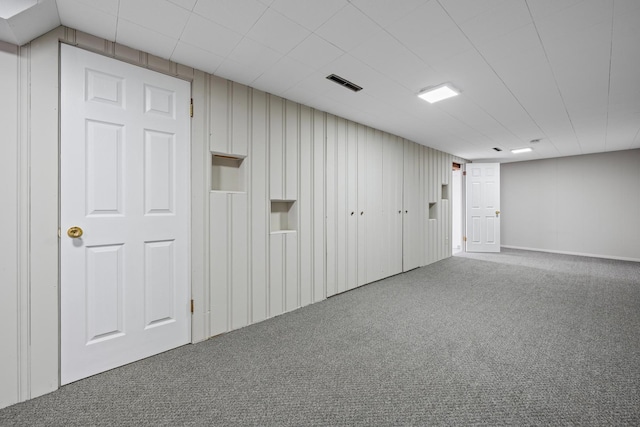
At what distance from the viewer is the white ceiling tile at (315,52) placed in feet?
6.61

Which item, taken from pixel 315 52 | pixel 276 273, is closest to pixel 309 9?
pixel 315 52

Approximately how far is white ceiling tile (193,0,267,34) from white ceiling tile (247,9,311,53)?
0.05m

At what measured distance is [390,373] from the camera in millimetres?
1948

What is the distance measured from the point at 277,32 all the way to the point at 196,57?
2.58 feet

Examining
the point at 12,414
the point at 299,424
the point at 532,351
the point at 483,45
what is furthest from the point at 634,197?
the point at 12,414

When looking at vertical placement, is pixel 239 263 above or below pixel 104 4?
below

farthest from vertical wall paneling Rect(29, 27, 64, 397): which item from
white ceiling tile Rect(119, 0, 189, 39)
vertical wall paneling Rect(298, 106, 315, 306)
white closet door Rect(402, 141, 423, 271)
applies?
white closet door Rect(402, 141, 423, 271)

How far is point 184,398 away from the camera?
1.69 meters

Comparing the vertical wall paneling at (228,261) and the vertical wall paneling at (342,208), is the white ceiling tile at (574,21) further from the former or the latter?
the vertical wall paneling at (228,261)

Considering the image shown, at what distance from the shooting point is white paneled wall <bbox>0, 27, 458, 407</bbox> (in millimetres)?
1664

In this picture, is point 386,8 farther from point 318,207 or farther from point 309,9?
point 318,207

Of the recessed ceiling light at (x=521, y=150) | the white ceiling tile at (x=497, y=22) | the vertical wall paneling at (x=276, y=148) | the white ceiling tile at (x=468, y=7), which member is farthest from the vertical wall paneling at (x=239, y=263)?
the recessed ceiling light at (x=521, y=150)

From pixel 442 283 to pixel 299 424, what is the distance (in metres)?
3.44

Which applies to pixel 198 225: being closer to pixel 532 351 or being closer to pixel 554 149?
pixel 532 351
